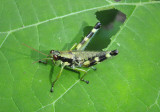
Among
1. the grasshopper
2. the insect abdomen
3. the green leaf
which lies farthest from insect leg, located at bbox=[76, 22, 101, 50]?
the insect abdomen

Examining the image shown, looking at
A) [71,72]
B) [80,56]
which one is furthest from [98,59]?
[71,72]

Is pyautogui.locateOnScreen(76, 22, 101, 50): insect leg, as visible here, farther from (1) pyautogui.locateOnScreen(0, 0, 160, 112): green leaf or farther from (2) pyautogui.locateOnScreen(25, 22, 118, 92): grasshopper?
(1) pyautogui.locateOnScreen(0, 0, 160, 112): green leaf

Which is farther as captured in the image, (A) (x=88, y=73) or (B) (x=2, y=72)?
(A) (x=88, y=73)

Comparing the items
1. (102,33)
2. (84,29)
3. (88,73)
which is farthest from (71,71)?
(102,33)

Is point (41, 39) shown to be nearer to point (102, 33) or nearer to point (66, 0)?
point (66, 0)

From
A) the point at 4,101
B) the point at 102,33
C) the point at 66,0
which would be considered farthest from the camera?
the point at 102,33

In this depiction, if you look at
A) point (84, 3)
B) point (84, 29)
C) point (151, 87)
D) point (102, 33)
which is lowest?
point (151, 87)

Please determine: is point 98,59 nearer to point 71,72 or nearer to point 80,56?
point 80,56
